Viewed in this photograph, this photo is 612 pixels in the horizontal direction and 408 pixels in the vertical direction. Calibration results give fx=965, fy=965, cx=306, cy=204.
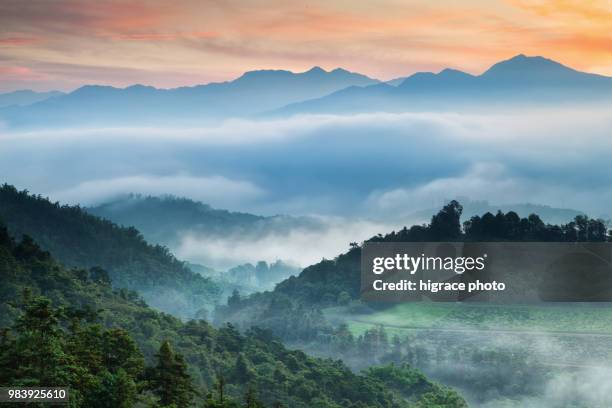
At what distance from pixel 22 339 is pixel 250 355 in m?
34.2

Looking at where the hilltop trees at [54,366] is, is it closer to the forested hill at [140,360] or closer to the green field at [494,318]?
the forested hill at [140,360]

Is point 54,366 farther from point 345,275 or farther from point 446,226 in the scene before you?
point 345,275

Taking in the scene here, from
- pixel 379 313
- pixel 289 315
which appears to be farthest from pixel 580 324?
pixel 289 315

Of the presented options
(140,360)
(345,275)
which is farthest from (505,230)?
(140,360)

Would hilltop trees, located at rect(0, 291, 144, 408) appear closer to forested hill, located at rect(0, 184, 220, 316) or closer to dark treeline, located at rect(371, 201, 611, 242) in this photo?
forested hill, located at rect(0, 184, 220, 316)

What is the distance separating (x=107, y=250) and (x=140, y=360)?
89.3 metres

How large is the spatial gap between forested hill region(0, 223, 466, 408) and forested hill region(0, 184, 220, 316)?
3762 centimetres

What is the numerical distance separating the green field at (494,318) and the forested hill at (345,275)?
609 centimetres

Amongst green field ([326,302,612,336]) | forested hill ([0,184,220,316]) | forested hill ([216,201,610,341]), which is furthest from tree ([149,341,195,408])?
forested hill ([0,184,220,316])

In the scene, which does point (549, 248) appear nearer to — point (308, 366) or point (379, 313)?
point (379, 313)

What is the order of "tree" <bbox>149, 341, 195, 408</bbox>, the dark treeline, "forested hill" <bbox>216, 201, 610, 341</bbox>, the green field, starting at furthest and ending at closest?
the dark treeline
"forested hill" <bbox>216, 201, 610, 341</bbox>
the green field
"tree" <bbox>149, 341, 195, 408</bbox>

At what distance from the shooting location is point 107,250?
115m

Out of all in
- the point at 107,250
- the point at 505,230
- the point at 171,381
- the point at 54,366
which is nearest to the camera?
the point at 54,366

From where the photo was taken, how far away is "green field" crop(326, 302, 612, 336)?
95.1 metres
